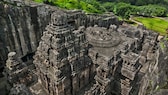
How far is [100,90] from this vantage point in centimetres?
2375

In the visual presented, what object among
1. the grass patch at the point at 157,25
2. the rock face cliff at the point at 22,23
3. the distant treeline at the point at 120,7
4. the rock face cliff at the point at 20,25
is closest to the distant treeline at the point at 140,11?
the distant treeline at the point at 120,7

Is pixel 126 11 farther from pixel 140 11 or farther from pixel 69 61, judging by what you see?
pixel 69 61

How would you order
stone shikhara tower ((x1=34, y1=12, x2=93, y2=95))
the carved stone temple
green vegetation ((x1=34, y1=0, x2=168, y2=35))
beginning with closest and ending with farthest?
stone shikhara tower ((x1=34, y1=12, x2=93, y2=95)), the carved stone temple, green vegetation ((x1=34, y1=0, x2=168, y2=35))

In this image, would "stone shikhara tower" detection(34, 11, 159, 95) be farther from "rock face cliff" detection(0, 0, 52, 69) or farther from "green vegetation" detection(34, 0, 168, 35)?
"green vegetation" detection(34, 0, 168, 35)

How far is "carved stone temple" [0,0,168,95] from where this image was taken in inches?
786

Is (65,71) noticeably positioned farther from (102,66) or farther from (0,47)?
(0,47)

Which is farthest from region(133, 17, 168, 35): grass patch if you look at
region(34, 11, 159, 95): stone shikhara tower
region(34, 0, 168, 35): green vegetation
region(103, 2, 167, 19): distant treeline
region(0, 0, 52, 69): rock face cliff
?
region(0, 0, 52, 69): rock face cliff

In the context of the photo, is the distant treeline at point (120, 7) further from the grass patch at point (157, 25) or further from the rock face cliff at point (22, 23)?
the rock face cliff at point (22, 23)

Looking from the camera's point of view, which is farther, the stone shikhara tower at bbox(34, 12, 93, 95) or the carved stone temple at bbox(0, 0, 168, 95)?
the carved stone temple at bbox(0, 0, 168, 95)

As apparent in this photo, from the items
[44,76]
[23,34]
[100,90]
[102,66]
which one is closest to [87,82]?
[100,90]

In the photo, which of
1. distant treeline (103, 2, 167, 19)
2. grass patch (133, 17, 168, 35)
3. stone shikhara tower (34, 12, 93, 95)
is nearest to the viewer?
stone shikhara tower (34, 12, 93, 95)

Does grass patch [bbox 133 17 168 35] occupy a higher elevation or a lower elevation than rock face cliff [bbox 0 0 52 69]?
lower

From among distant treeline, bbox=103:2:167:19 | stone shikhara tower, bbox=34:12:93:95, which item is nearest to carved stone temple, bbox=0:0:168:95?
stone shikhara tower, bbox=34:12:93:95

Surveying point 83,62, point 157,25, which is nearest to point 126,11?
point 157,25
